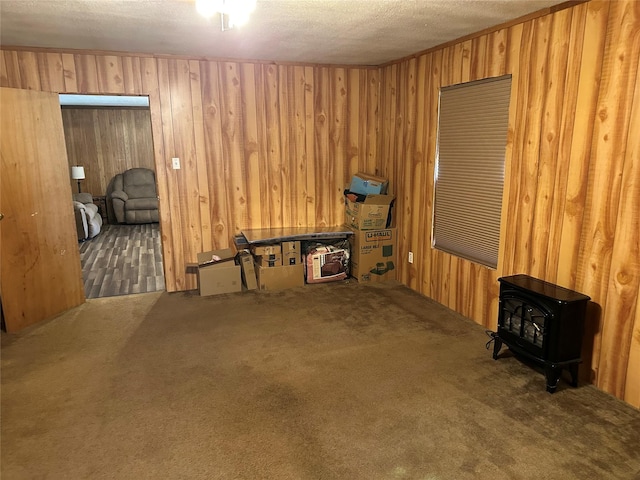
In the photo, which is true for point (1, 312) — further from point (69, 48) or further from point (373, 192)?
point (373, 192)

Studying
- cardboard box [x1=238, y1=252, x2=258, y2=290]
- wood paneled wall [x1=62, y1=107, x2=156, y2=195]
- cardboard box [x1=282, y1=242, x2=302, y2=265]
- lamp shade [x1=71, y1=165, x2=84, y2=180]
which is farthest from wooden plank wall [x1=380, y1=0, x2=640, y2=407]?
lamp shade [x1=71, y1=165, x2=84, y2=180]

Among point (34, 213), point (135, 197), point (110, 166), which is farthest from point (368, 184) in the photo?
point (110, 166)

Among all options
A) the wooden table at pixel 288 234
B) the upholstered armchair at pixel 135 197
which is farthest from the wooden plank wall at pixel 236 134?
the upholstered armchair at pixel 135 197

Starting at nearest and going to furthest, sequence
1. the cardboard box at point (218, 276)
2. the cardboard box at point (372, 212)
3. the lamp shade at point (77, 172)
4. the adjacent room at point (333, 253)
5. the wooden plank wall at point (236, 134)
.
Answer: the adjacent room at point (333, 253) → the wooden plank wall at point (236, 134) → the cardboard box at point (218, 276) → the cardboard box at point (372, 212) → the lamp shade at point (77, 172)

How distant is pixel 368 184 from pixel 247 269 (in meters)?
1.56

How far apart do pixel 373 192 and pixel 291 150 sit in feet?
3.29

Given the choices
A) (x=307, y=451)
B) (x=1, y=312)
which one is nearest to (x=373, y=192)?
(x=307, y=451)

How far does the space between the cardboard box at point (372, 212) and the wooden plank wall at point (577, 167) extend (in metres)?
1.18

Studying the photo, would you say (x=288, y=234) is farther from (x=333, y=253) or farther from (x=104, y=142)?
(x=104, y=142)

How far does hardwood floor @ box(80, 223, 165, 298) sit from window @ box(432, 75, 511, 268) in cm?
304

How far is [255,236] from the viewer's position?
14.4 ft

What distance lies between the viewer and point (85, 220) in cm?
706

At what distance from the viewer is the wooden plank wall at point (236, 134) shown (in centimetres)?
404

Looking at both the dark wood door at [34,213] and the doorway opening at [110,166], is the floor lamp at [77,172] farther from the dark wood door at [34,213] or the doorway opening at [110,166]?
the dark wood door at [34,213]
